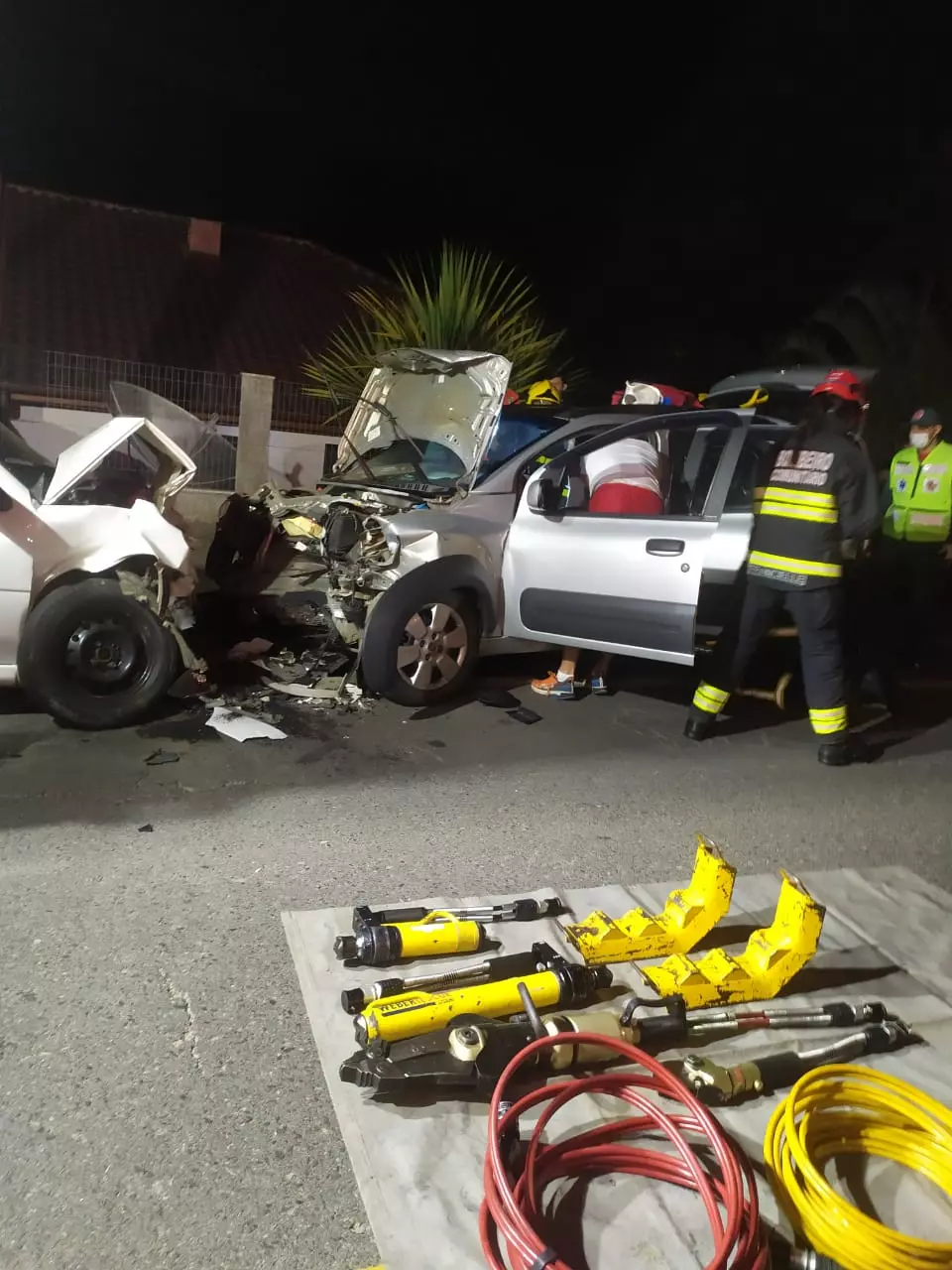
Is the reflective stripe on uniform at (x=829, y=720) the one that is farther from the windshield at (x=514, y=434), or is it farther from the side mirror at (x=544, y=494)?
the windshield at (x=514, y=434)

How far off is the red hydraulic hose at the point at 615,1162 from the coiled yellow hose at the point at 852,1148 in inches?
4.1

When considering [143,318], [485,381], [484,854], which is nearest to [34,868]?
[484,854]

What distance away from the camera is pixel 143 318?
1281cm

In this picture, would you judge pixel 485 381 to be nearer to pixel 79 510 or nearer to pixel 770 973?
pixel 79 510

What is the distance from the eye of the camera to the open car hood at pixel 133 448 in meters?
4.11

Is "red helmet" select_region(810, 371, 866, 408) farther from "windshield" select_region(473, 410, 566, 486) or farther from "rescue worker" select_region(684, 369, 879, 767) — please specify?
"windshield" select_region(473, 410, 566, 486)

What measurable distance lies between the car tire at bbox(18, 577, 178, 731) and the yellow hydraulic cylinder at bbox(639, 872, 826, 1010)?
2848 mm

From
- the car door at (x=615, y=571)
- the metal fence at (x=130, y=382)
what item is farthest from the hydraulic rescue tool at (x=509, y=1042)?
the metal fence at (x=130, y=382)

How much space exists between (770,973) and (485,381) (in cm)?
397

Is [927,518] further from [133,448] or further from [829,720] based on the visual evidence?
[133,448]

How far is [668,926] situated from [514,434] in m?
3.59

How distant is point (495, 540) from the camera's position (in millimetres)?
5117

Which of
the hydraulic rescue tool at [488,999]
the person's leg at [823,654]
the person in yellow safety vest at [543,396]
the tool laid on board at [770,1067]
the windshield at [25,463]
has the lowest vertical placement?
the tool laid on board at [770,1067]

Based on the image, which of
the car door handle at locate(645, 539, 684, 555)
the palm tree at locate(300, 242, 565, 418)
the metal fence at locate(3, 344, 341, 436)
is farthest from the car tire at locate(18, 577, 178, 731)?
the metal fence at locate(3, 344, 341, 436)
